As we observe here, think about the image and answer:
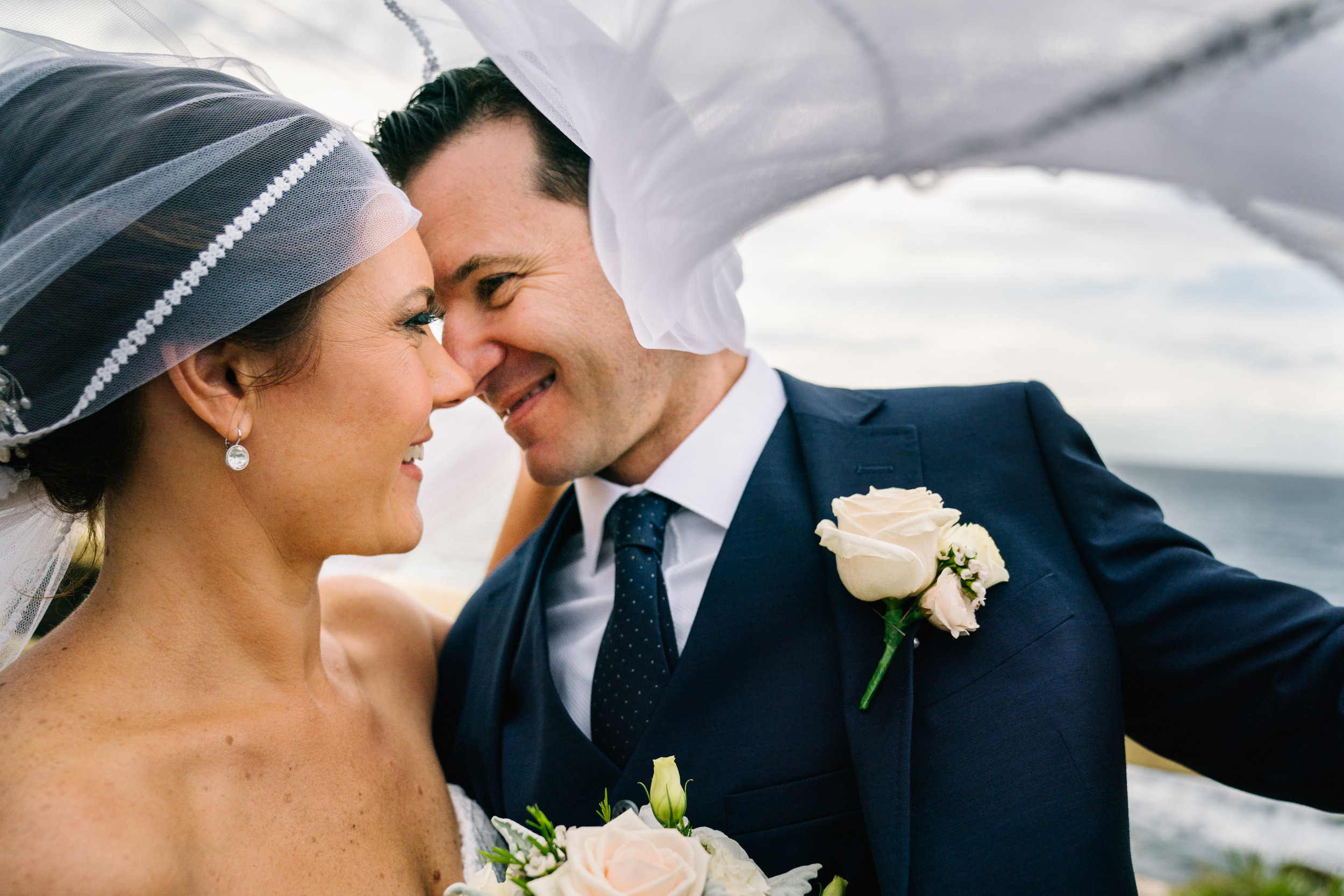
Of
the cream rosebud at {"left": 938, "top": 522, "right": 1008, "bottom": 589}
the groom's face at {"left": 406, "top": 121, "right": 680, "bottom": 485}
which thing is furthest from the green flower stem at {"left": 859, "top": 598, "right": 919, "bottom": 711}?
the groom's face at {"left": 406, "top": 121, "right": 680, "bottom": 485}

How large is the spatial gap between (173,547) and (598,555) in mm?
975

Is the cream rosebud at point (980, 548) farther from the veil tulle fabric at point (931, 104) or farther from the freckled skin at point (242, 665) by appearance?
the freckled skin at point (242, 665)

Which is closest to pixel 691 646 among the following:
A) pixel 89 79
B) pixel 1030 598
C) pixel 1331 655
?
pixel 1030 598

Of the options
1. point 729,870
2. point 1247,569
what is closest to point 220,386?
point 729,870

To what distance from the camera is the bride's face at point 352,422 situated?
162cm

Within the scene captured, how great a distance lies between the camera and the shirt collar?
→ 2.10 m

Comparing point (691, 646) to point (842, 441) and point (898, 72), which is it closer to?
point (842, 441)

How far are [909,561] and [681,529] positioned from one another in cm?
72

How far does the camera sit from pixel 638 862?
4.10 feet

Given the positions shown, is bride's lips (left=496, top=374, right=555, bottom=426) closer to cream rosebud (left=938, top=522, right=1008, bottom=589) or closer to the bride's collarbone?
the bride's collarbone

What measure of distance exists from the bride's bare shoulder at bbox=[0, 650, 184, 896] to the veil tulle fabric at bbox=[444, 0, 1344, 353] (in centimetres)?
108

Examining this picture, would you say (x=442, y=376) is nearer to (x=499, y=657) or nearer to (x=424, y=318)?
(x=424, y=318)

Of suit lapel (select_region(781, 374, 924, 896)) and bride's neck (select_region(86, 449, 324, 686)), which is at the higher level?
suit lapel (select_region(781, 374, 924, 896))

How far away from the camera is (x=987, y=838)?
5.13 ft
